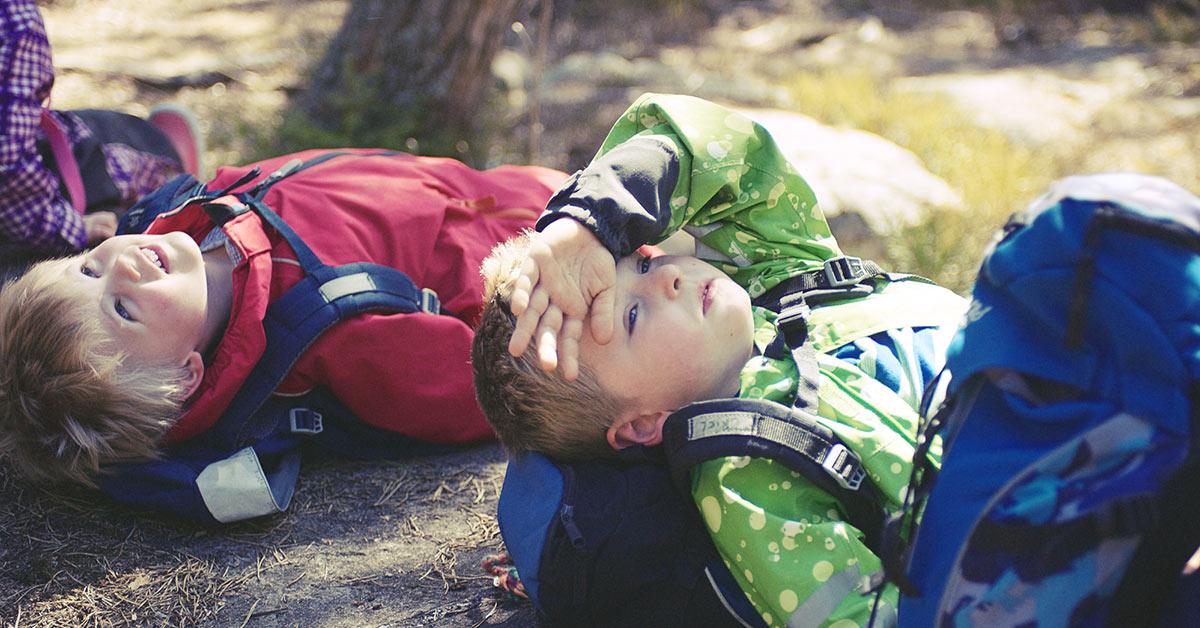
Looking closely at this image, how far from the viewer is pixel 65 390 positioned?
83.6 inches

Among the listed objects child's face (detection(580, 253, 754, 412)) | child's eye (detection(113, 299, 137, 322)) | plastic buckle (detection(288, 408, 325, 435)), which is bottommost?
plastic buckle (detection(288, 408, 325, 435))

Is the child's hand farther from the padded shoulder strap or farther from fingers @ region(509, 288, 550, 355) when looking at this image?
the padded shoulder strap

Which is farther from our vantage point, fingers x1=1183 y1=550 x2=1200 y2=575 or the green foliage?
the green foliage

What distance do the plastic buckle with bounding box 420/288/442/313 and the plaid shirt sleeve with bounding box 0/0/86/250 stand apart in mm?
1623

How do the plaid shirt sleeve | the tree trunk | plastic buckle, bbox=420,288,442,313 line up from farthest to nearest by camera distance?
the tree trunk < the plaid shirt sleeve < plastic buckle, bbox=420,288,442,313

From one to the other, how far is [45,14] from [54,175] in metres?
5.68

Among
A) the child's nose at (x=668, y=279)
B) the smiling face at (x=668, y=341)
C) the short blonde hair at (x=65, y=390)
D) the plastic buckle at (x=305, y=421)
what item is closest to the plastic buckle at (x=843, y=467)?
the smiling face at (x=668, y=341)

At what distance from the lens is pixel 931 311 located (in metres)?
2.03

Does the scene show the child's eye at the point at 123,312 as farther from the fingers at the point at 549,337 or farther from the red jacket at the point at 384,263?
the fingers at the point at 549,337

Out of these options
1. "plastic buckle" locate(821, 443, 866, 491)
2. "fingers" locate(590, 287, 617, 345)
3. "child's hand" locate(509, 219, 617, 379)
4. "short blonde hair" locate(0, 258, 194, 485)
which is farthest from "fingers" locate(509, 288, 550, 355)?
"short blonde hair" locate(0, 258, 194, 485)

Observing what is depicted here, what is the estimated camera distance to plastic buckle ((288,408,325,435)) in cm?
241

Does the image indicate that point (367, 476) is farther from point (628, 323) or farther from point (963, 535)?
point (963, 535)

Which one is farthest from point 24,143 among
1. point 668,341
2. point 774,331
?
point 774,331

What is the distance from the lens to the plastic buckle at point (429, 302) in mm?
2553
